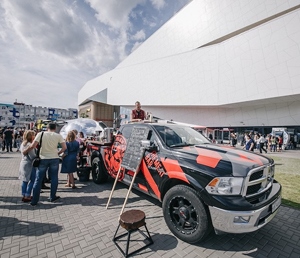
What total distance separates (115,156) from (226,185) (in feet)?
9.82

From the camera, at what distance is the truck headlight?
2332mm

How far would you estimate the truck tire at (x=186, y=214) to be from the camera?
2461 mm

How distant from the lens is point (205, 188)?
244 centimetres

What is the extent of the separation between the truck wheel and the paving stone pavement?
1.11 metres

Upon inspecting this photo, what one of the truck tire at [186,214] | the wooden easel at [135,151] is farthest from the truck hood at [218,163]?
the wooden easel at [135,151]

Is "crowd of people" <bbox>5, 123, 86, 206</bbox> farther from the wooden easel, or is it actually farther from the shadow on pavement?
the wooden easel

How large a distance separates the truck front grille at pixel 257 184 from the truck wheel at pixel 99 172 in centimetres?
402

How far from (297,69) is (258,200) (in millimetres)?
23284

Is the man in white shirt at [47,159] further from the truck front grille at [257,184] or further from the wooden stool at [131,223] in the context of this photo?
the truck front grille at [257,184]

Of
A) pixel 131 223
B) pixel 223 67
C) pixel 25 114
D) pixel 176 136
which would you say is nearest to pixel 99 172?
pixel 176 136

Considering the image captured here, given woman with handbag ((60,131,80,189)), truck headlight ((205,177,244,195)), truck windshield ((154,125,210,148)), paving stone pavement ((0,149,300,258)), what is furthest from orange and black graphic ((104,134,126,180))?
truck headlight ((205,177,244,195))

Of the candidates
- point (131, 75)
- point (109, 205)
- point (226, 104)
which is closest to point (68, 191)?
point (109, 205)

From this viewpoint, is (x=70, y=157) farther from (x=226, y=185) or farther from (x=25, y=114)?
(x=25, y=114)

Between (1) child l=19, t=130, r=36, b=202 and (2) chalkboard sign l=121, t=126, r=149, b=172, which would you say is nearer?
(2) chalkboard sign l=121, t=126, r=149, b=172
